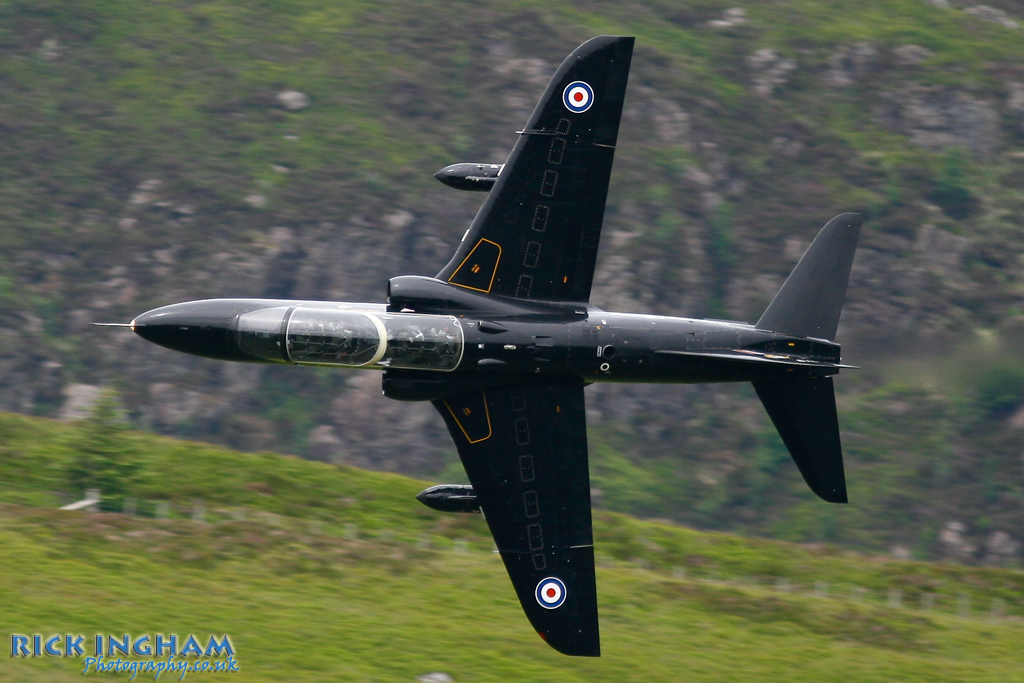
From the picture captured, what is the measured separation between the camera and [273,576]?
4594cm

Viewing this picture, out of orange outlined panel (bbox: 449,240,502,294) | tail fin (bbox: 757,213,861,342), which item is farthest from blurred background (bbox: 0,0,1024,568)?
tail fin (bbox: 757,213,861,342)

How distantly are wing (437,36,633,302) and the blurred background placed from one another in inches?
4076

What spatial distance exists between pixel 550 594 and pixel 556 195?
484 inches

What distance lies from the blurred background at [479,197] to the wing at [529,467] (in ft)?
337

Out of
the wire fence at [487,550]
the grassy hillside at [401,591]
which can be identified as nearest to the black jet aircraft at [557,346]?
the grassy hillside at [401,591]

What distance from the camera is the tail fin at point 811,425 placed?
1352 inches

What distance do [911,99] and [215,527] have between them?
479ft

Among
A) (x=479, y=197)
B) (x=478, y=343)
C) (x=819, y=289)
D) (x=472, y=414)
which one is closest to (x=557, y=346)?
(x=478, y=343)

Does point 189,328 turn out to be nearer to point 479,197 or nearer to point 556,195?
point 556,195

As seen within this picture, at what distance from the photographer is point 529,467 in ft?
113

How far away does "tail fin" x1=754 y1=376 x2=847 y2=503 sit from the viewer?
3434 cm

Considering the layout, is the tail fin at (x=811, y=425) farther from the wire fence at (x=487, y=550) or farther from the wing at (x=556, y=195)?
the wire fence at (x=487, y=550)

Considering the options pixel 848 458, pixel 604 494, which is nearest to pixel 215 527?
pixel 604 494

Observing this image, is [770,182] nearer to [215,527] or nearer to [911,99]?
[911,99]
